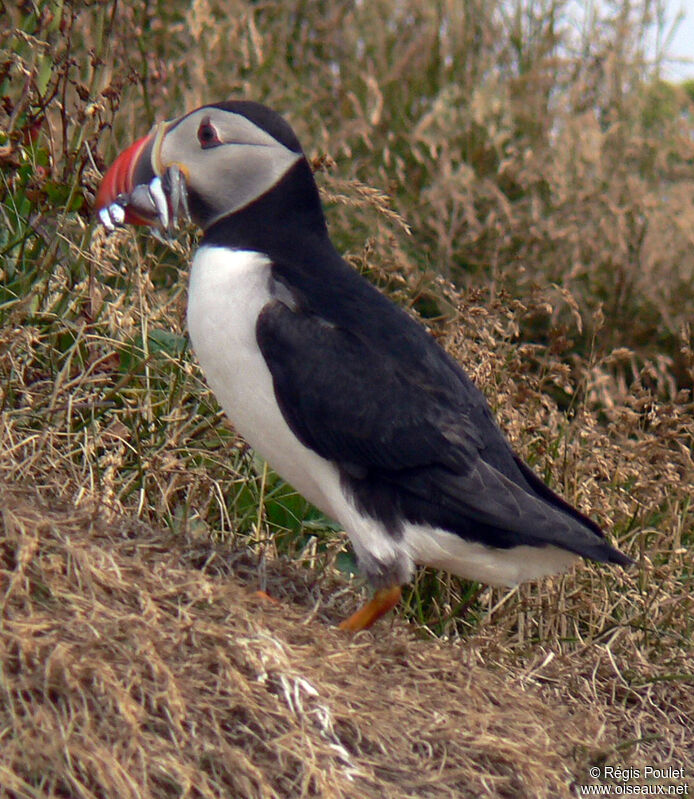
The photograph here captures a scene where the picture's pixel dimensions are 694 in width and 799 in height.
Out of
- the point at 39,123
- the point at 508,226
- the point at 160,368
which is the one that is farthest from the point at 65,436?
the point at 508,226

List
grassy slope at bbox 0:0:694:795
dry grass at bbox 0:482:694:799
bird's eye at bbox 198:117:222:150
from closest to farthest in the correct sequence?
dry grass at bbox 0:482:694:799 → bird's eye at bbox 198:117:222:150 → grassy slope at bbox 0:0:694:795

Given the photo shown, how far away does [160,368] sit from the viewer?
402 centimetres

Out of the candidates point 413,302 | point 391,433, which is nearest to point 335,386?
point 391,433

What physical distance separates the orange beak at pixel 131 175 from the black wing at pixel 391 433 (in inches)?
23.5

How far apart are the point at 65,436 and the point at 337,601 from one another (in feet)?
3.30

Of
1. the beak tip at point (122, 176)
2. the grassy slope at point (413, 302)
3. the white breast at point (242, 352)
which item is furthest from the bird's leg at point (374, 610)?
the beak tip at point (122, 176)

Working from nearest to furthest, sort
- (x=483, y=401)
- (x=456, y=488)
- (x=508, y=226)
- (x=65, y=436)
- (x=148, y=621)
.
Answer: (x=148, y=621)
(x=456, y=488)
(x=483, y=401)
(x=65, y=436)
(x=508, y=226)

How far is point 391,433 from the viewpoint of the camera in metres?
3.11

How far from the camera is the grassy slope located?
3613mm

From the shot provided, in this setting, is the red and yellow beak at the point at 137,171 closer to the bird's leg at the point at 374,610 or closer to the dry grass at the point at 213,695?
the dry grass at the point at 213,695

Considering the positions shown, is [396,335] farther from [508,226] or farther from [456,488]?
[508,226]
